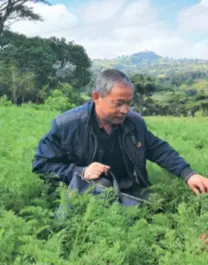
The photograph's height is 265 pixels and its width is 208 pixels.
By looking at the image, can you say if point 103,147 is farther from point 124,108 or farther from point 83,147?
point 124,108

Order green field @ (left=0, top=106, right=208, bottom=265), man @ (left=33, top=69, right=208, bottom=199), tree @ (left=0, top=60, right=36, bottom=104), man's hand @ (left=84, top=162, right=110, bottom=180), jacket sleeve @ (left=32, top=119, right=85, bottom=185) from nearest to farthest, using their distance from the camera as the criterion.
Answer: green field @ (left=0, top=106, right=208, bottom=265), man's hand @ (left=84, top=162, right=110, bottom=180), man @ (left=33, top=69, right=208, bottom=199), jacket sleeve @ (left=32, top=119, right=85, bottom=185), tree @ (left=0, top=60, right=36, bottom=104)

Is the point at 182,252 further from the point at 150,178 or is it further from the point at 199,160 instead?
the point at 199,160

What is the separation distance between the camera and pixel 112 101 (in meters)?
5.31

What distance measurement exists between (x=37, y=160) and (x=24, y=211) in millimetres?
990

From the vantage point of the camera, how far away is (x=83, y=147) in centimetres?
564

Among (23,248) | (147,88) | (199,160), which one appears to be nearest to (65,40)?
(147,88)

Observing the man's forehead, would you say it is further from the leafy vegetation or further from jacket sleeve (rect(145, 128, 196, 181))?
the leafy vegetation

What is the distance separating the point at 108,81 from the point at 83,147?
743 mm

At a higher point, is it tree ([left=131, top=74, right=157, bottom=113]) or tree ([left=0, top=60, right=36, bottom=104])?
tree ([left=0, top=60, right=36, bottom=104])

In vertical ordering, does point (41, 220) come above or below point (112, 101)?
below

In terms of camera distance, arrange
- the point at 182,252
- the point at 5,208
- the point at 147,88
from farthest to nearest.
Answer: the point at 147,88 → the point at 5,208 → the point at 182,252

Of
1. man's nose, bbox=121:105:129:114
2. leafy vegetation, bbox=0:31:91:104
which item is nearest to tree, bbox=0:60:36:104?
leafy vegetation, bbox=0:31:91:104

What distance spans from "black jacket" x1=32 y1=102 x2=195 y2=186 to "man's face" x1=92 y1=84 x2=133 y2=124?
0.69ft

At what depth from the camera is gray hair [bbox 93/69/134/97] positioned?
17.4ft
